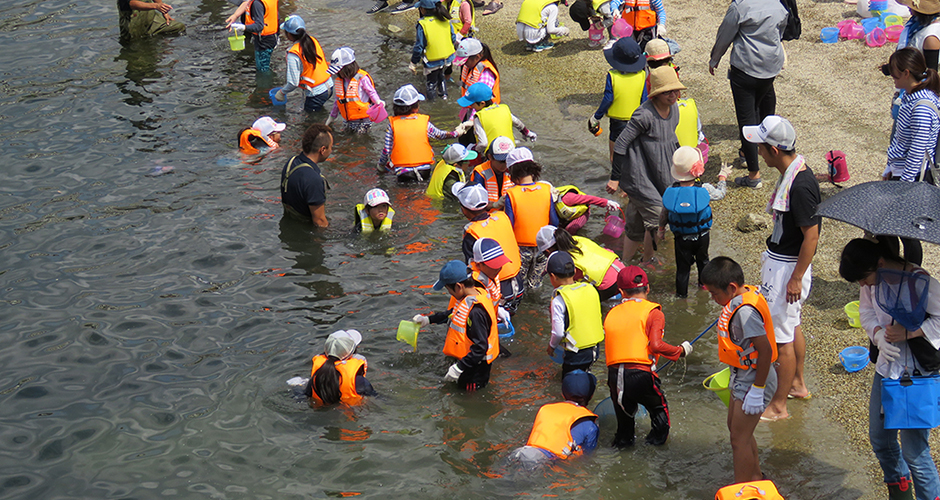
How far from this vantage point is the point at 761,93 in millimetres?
9344

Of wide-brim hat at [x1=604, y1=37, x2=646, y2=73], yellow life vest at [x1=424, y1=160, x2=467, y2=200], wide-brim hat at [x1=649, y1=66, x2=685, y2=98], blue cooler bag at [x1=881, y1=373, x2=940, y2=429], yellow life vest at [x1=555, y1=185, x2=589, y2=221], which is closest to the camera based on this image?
blue cooler bag at [x1=881, y1=373, x2=940, y2=429]

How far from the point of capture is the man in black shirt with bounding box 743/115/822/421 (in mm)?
5523

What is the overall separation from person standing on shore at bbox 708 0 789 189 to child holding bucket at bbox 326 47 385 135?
5.23m

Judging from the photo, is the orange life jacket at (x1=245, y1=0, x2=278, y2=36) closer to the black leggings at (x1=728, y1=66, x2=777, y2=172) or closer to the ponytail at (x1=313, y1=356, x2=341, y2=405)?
the black leggings at (x1=728, y1=66, x2=777, y2=172)

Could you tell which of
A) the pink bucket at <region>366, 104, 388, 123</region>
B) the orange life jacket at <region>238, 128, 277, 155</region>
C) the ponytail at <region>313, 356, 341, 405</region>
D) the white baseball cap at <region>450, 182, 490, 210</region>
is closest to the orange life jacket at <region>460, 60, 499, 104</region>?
the pink bucket at <region>366, 104, 388, 123</region>

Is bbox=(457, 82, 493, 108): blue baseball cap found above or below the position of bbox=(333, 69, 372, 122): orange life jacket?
above

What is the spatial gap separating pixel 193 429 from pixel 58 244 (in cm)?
435

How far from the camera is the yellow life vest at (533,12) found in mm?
15219

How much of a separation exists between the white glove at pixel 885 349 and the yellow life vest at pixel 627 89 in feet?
16.9

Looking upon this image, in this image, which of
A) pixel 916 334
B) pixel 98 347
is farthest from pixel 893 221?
pixel 98 347

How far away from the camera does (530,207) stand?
26.0ft

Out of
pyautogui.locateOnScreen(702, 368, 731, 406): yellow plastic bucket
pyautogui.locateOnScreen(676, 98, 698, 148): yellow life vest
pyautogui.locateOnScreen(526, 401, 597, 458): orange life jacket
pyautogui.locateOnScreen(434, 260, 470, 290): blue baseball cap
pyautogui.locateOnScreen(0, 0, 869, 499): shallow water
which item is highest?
pyautogui.locateOnScreen(676, 98, 698, 148): yellow life vest

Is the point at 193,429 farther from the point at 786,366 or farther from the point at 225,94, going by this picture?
the point at 225,94

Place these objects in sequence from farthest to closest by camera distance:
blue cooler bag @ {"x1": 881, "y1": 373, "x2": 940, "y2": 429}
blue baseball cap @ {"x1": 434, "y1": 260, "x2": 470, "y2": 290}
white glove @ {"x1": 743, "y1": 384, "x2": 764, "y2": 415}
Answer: blue baseball cap @ {"x1": 434, "y1": 260, "x2": 470, "y2": 290}, white glove @ {"x1": 743, "y1": 384, "x2": 764, "y2": 415}, blue cooler bag @ {"x1": 881, "y1": 373, "x2": 940, "y2": 429}
